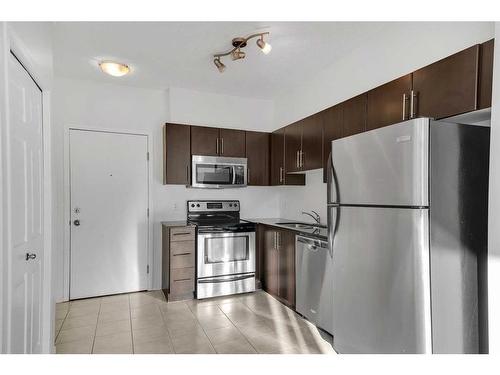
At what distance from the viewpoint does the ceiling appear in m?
2.40

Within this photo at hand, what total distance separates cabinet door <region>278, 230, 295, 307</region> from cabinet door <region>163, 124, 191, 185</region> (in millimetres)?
1436

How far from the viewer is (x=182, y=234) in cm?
342

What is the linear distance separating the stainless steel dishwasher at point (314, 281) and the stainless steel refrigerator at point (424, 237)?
61cm

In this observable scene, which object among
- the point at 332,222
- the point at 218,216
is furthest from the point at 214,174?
the point at 332,222

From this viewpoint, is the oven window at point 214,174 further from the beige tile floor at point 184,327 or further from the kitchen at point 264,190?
the beige tile floor at point 184,327

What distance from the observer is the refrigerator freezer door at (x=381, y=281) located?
1598mm

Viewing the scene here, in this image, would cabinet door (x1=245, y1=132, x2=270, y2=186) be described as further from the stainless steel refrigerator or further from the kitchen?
the stainless steel refrigerator

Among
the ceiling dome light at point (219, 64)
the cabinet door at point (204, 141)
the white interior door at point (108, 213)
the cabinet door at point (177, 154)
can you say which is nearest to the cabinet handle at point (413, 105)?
the ceiling dome light at point (219, 64)

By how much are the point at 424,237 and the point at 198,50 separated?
98.1 inches

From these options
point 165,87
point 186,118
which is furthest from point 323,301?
point 165,87

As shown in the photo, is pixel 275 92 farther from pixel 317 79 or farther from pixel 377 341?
pixel 377 341
